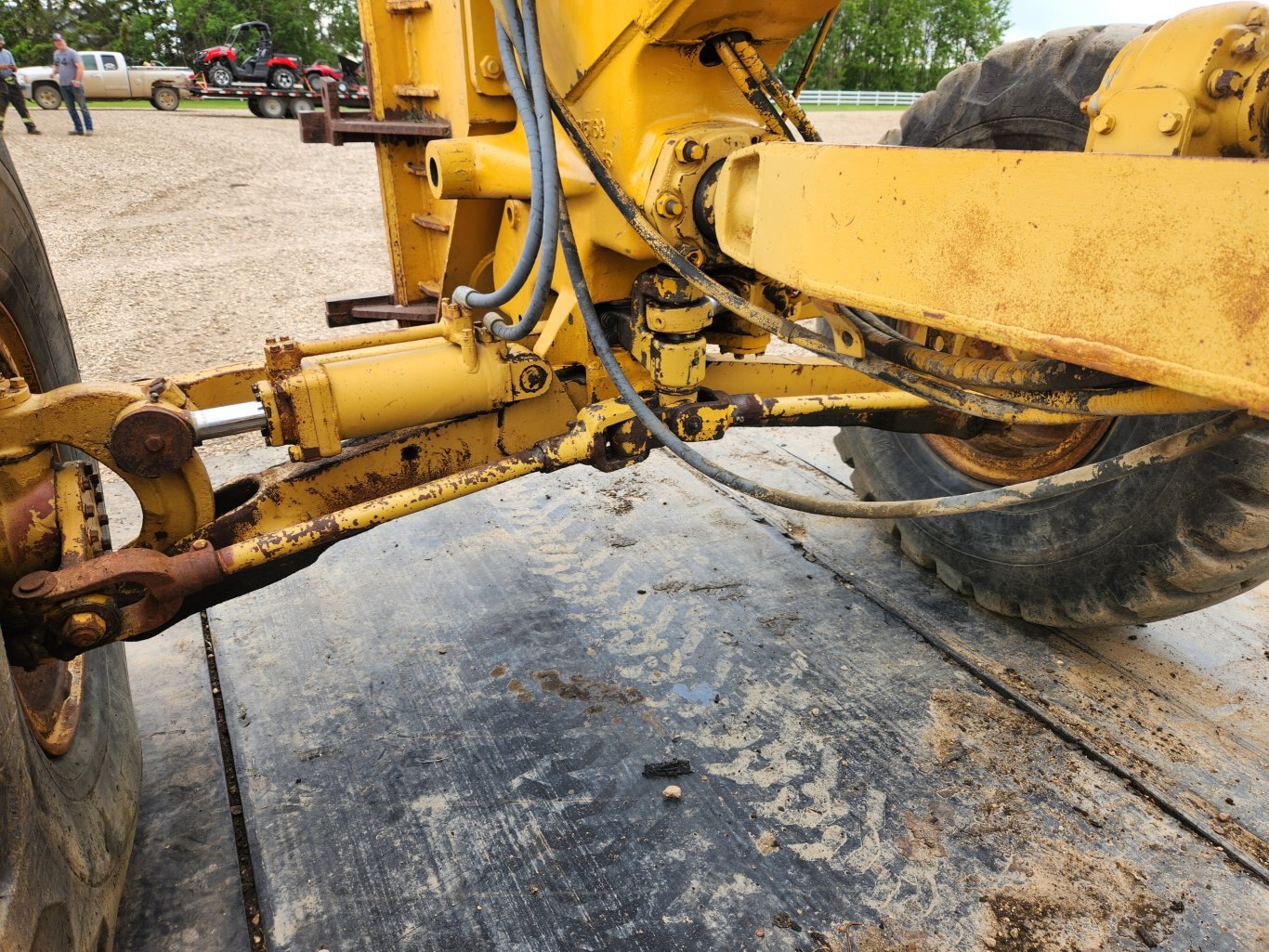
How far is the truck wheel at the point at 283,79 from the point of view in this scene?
19.4 metres

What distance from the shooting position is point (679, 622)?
2.64m

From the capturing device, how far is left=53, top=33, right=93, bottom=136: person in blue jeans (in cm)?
1334

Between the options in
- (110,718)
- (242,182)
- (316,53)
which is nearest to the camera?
(110,718)

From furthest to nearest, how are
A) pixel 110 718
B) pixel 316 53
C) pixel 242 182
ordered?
pixel 316 53, pixel 242 182, pixel 110 718

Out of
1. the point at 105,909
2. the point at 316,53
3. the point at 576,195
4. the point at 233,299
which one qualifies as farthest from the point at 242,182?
the point at 316,53

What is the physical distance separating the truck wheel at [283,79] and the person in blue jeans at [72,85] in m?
→ 5.70

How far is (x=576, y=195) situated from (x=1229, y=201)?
151 centimetres

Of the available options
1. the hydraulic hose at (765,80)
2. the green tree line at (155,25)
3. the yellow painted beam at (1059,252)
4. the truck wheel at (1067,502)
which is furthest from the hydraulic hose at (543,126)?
the green tree line at (155,25)

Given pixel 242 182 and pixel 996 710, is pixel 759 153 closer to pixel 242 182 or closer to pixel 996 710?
pixel 996 710

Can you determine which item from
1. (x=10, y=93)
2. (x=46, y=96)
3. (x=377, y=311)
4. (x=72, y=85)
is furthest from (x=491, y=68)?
(x=46, y=96)

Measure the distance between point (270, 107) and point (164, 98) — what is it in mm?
2567

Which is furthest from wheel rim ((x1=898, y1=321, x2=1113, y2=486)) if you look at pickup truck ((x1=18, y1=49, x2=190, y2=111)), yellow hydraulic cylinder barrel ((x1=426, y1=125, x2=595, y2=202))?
pickup truck ((x1=18, y1=49, x2=190, y2=111))

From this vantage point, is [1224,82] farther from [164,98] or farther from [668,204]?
[164,98]

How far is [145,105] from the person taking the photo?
21500 mm
